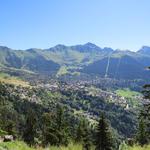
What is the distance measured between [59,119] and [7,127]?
19474mm

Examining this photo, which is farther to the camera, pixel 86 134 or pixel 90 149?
pixel 86 134

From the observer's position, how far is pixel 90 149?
39.8 feet

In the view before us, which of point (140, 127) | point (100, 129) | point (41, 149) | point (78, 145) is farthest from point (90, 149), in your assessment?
point (140, 127)

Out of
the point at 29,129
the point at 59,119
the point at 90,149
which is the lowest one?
the point at 29,129

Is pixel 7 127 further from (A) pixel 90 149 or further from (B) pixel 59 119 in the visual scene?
(A) pixel 90 149

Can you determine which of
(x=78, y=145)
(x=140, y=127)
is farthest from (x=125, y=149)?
(x=140, y=127)

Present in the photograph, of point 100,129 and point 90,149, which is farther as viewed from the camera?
point 100,129

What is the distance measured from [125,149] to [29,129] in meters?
86.6

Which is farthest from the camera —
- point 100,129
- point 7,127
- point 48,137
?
point 7,127

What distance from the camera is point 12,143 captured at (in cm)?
1180

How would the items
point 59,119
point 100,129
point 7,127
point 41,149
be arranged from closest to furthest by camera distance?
1. point 41,149
2. point 100,129
3. point 59,119
4. point 7,127

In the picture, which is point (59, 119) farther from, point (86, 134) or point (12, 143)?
point (12, 143)

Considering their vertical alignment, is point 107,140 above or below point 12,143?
below

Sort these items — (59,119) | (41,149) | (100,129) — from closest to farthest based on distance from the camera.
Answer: (41,149), (100,129), (59,119)
